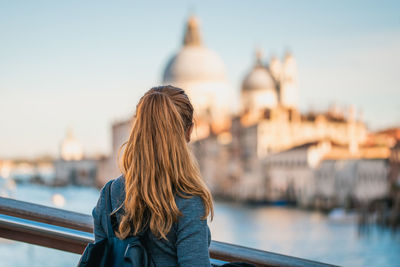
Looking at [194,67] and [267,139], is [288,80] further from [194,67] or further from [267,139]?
[267,139]

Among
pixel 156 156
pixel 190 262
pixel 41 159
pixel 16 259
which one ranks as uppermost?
pixel 156 156

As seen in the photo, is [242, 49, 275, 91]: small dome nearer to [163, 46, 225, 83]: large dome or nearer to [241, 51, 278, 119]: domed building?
[241, 51, 278, 119]: domed building

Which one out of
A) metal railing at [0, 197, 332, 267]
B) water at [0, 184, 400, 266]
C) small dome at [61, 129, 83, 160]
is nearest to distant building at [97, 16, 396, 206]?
water at [0, 184, 400, 266]

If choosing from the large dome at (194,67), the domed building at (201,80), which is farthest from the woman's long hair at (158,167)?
the large dome at (194,67)

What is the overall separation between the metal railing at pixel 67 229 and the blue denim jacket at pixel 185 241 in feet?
0.44

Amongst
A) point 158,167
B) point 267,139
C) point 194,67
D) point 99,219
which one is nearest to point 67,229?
point 99,219

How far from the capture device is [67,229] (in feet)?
2.97

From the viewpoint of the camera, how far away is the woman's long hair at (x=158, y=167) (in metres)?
0.75

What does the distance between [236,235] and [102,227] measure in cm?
1236

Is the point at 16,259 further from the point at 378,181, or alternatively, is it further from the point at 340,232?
the point at 378,181

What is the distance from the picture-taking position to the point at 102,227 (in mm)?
809

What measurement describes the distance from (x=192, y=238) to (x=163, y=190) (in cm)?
7

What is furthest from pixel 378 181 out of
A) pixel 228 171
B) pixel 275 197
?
pixel 228 171

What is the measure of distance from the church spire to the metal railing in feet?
119
